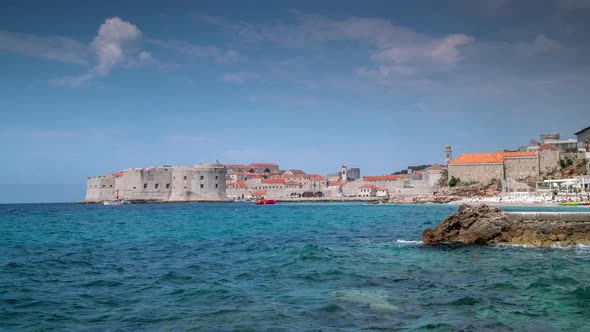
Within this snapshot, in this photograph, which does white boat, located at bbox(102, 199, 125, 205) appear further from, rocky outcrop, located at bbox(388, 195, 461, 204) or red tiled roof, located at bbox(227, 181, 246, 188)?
rocky outcrop, located at bbox(388, 195, 461, 204)

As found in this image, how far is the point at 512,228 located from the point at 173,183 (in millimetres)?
65590

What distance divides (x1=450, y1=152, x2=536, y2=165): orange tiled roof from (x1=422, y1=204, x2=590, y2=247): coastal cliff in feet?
136

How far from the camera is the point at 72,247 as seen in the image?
1521cm

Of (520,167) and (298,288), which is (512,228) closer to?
(298,288)

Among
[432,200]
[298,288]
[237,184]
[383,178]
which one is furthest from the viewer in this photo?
[237,184]

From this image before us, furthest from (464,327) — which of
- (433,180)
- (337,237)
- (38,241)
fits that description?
(433,180)

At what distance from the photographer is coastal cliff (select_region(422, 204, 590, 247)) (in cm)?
1380

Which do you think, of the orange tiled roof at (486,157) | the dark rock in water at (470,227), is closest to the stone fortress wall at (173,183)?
the orange tiled roof at (486,157)

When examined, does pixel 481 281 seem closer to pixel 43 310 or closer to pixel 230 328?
pixel 230 328

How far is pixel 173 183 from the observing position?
2943 inches

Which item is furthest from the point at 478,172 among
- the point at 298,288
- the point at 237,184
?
the point at 237,184

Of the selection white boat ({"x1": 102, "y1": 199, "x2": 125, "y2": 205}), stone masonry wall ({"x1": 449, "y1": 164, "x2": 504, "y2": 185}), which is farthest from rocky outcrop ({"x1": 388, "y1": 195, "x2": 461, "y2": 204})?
white boat ({"x1": 102, "y1": 199, "x2": 125, "y2": 205})

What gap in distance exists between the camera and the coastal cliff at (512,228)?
13797 mm

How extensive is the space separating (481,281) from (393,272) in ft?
5.72
